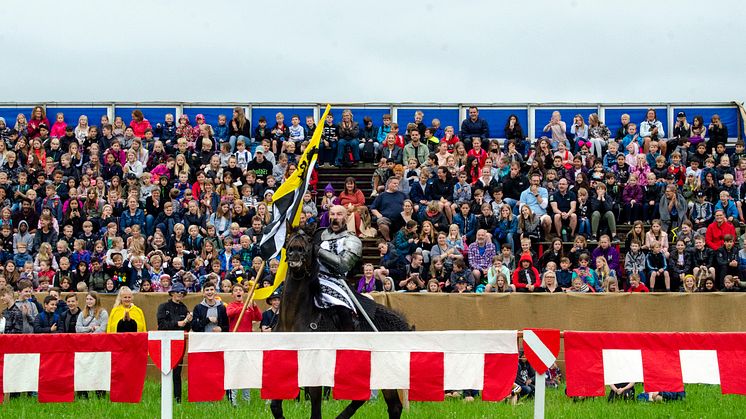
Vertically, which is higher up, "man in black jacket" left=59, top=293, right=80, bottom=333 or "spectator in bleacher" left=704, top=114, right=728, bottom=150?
"spectator in bleacher" left=704, top=114, right=728, bottom=150

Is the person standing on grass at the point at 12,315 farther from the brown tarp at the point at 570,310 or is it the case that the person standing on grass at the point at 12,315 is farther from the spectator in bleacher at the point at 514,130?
the spectator in bleacher at the point at 514,130

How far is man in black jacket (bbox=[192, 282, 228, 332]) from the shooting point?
1806 centimetres

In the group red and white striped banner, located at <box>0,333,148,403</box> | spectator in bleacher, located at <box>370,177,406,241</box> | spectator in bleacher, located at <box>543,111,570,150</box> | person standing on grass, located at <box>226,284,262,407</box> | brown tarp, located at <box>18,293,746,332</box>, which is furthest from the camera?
spectator in bleacher, located at <box>543,111,570,150</box>

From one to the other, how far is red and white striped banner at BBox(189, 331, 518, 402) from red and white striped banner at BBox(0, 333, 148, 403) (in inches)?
27.5

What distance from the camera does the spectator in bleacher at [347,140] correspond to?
2891 cm

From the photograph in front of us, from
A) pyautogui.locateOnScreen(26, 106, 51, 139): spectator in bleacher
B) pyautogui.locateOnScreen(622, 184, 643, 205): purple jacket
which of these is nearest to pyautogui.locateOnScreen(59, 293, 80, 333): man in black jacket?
pyautogui.locateOnScreen(26, 106, 51, 139): spectator in bleacher

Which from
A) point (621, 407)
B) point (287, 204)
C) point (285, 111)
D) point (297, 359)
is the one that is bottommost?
point (621, 407)

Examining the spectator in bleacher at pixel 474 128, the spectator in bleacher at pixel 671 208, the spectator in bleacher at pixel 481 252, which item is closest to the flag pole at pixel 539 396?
the spectator in bleacher at pixel 481 252

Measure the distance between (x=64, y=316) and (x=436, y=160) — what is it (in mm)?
10670

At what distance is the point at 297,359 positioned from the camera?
410 inches

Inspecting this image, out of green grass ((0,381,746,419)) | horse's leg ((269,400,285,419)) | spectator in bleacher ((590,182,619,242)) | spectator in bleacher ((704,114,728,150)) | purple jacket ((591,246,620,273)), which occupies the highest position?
spectator in bleacher ((704,114,728,150))

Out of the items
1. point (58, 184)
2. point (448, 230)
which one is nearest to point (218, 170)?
point (58, 184)

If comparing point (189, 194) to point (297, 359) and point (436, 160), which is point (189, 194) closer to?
point (436, 160)

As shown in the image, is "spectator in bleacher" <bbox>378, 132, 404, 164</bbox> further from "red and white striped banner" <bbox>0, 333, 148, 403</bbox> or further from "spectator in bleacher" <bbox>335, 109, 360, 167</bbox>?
"red and white striped banner" <bbox>0, 333, 148, 403</bbox>
